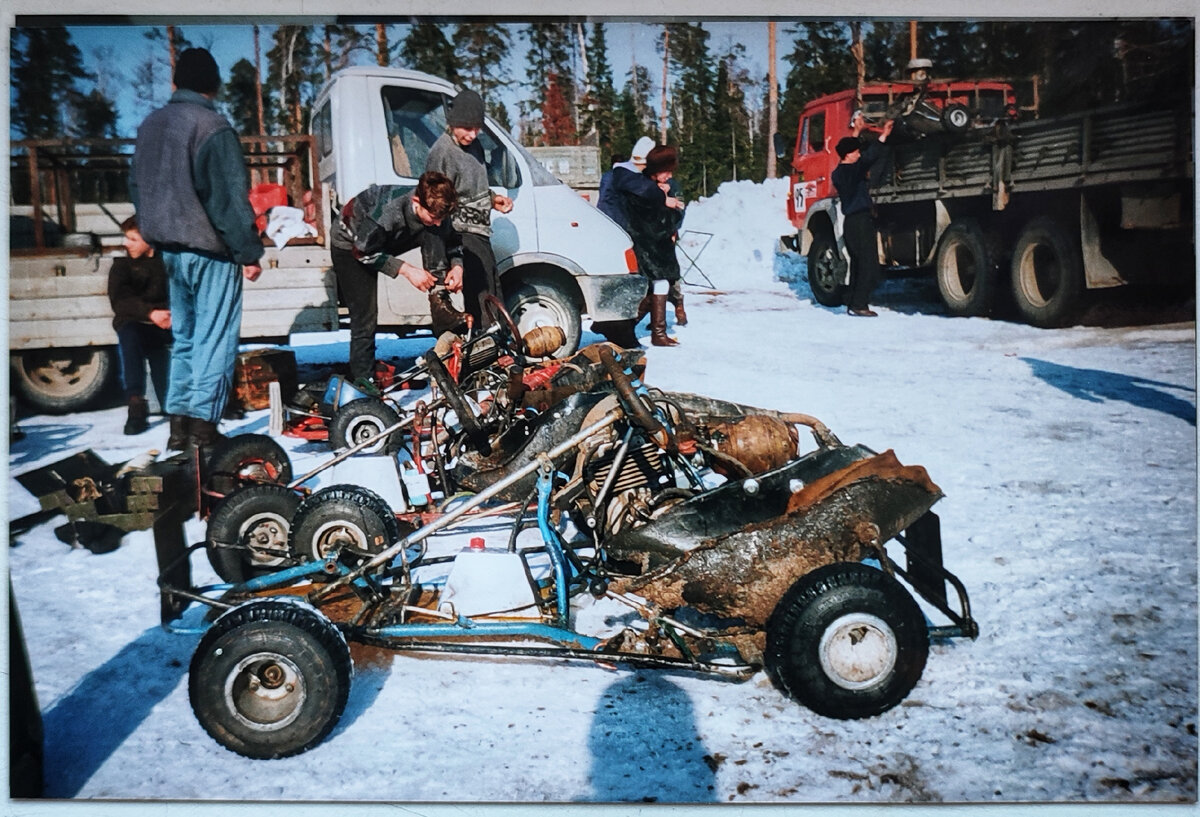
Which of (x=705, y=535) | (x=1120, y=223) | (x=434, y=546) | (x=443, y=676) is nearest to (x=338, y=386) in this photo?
(x=434, y=546)

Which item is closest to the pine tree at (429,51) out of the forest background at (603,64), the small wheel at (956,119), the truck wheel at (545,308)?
the forest background at (603,64)

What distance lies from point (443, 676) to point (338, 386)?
77.5 inches

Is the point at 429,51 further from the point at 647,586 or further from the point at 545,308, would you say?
the point at 647,586

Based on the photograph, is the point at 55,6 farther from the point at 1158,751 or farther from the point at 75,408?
the point at 1158,751

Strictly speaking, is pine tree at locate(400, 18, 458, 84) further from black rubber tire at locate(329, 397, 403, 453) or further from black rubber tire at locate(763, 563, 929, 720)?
black rubber tire at locate(763, 563, 929, 720)

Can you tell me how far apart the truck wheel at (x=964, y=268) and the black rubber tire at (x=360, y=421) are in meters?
3.06

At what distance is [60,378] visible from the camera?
4121 mm

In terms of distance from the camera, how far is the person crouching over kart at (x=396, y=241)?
181 inches

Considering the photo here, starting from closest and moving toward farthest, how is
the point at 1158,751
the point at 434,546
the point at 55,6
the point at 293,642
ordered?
the point at 293,642 → the point at 1158,751 → the point at 55,6 → the point at 434,546

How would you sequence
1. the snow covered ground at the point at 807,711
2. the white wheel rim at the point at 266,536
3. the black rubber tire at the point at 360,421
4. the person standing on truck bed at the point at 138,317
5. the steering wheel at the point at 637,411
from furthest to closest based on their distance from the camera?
the black rubber tire at the point at 360,421
the person standing on truck bed at the point at 138,317
the white wheel rim at the point at 266,536
the snow covered ground at the point at 807,711
the steering wheel at the point at 637,411

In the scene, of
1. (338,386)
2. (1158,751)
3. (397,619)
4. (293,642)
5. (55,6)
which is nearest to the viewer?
(293,642)

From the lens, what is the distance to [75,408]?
417 cm

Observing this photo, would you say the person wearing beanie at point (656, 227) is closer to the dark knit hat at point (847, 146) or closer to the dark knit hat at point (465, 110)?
the dark knit hat at point (465, 110)

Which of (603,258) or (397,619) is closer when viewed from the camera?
(397,619)
